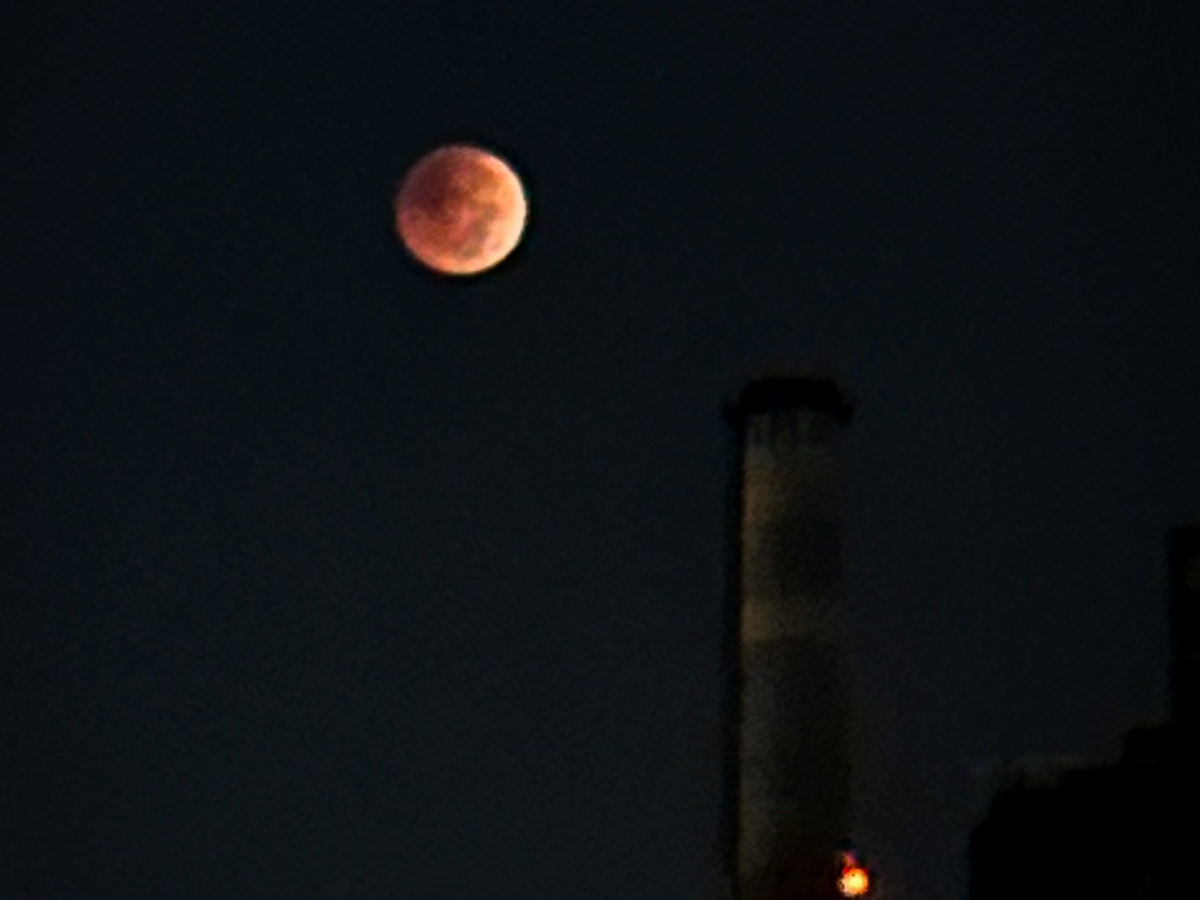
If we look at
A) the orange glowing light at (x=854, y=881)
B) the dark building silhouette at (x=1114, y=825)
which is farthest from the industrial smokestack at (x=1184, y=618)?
the orange glowing light at (x=854, y=881)

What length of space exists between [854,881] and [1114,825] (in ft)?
10.1

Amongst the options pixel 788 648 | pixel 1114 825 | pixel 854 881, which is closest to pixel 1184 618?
pixel 1114 825

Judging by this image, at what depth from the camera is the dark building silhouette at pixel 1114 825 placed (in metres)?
20.6

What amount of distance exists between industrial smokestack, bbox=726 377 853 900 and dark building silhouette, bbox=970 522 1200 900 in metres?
4.04

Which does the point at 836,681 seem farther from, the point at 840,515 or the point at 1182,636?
the point at 1182,636

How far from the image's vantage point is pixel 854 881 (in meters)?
22.6

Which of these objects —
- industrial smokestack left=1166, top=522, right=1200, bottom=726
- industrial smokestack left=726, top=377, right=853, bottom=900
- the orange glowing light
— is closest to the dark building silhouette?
industrial smokestack left=1166, top=522, right=1200, bottom=726

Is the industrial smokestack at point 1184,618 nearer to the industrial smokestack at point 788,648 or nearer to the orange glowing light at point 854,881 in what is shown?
the orange glowing light at point 854,881

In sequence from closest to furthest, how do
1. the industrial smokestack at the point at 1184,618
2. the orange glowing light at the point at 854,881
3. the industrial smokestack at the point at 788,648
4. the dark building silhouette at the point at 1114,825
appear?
the dark building silhouette at the point at 1114,825 → the orange glowing light at the point at 854,881 → the industrial smokestack at the point at 1184,618 → the industrial smokestack at the point at 788,648

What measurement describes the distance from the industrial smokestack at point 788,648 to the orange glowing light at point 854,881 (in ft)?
9.45

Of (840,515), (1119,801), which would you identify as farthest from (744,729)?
(1119,801)

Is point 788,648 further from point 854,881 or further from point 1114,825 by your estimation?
point 1114,825

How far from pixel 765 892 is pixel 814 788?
5.09ft

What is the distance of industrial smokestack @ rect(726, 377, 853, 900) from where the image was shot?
26.4 metres
